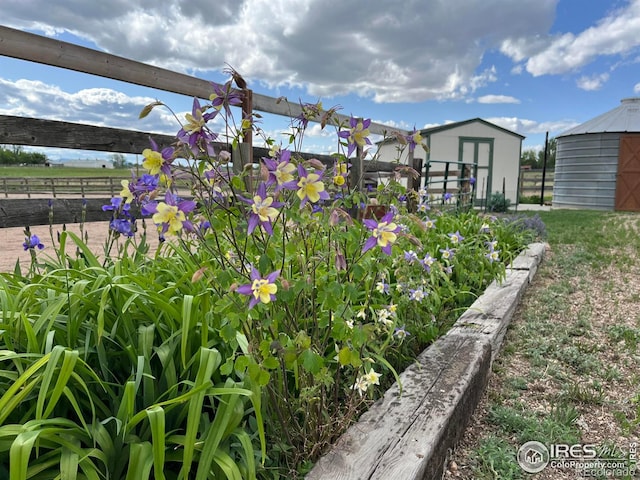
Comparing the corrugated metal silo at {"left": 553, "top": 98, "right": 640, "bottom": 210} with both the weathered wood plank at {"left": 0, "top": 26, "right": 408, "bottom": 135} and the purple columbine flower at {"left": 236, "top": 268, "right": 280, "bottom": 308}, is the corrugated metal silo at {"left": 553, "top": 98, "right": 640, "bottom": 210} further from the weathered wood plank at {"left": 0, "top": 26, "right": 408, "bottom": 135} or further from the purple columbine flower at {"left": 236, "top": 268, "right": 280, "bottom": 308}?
the purple columbine flower at {"left": 236, "top": 268, "right": 280, "bottom": 308}

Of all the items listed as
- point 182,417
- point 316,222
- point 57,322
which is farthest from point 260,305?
point 57,322

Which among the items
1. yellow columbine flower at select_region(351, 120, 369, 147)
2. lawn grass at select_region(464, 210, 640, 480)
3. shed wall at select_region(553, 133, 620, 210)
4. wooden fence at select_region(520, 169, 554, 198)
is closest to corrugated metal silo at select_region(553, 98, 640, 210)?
shed wall at select_region(553, 133, 620, 210)

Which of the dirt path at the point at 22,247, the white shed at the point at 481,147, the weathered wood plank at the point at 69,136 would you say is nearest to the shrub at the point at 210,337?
the dirt path at the point at 22,247

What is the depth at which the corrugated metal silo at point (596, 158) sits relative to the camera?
13516 millimetres

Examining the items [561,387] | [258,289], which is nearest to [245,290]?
[258,289]

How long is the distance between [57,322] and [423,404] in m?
1.20

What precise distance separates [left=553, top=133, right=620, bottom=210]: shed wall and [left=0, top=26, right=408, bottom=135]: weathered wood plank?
14191 millimetres

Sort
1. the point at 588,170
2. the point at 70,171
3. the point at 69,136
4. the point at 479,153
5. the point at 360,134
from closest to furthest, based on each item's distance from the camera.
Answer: the point at 360,134
the point at 69,136
the point at 70,171
the point at 588,170
the point at 479,153

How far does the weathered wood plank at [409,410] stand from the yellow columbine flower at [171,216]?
0.72 m

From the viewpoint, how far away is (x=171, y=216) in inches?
36.7

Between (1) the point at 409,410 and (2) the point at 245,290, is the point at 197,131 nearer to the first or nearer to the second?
(2) the point at 245,290

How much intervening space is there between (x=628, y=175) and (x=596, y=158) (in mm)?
1058

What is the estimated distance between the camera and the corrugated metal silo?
13516 millimetres

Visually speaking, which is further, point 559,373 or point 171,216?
point 559,373
